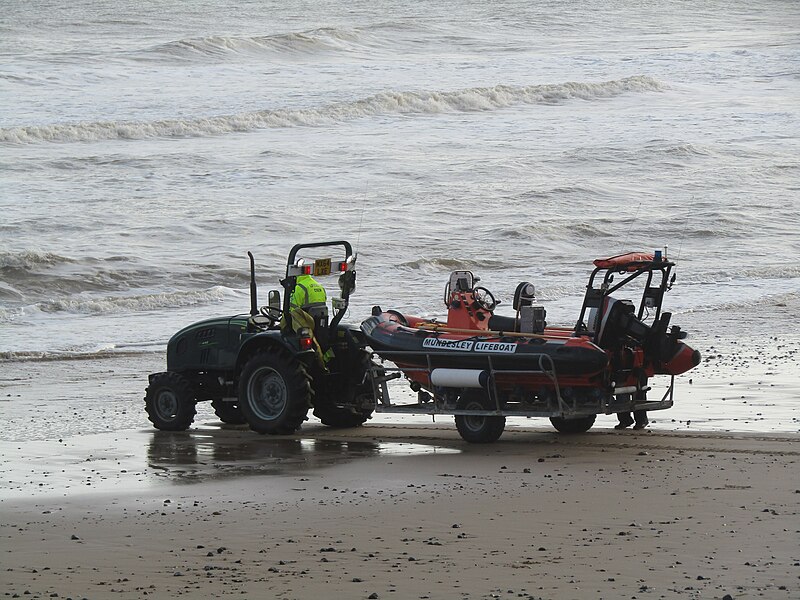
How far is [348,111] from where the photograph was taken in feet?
136

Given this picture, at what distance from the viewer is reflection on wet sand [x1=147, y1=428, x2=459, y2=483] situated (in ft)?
30.9

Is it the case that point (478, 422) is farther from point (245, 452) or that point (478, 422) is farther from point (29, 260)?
point (29, 260)

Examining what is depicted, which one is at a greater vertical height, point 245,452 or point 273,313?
point 273,313

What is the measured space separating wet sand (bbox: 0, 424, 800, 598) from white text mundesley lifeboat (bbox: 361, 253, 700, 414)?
41cm

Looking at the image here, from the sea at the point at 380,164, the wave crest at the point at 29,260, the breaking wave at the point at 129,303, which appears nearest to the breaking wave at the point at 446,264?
the sea at the point at 380,164

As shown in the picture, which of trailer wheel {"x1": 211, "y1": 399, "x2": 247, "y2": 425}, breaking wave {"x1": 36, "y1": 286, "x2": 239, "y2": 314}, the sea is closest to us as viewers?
trailer wheel {"x1": 211, "y1": 399, "x2": 247, "y2": 425}

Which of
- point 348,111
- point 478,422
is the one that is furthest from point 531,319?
point 348,111

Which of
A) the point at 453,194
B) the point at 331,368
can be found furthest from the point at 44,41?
the point at 331,368

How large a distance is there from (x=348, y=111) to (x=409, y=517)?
3462 cm

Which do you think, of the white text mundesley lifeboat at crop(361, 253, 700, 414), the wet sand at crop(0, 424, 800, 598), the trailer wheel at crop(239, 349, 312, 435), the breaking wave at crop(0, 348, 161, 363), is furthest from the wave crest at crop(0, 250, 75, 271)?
the white text mundesley lifeboat at crop(361, 253, 700, 414)

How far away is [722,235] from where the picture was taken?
91.9 feet

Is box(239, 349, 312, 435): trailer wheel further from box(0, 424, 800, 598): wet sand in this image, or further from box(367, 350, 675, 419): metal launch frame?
box(367, 350, 675, 419): metal launch frame

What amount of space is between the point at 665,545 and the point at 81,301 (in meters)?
16.0

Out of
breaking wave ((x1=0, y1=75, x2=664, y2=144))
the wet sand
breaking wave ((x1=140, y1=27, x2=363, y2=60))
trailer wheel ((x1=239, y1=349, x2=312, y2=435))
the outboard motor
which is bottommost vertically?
the wet sand
